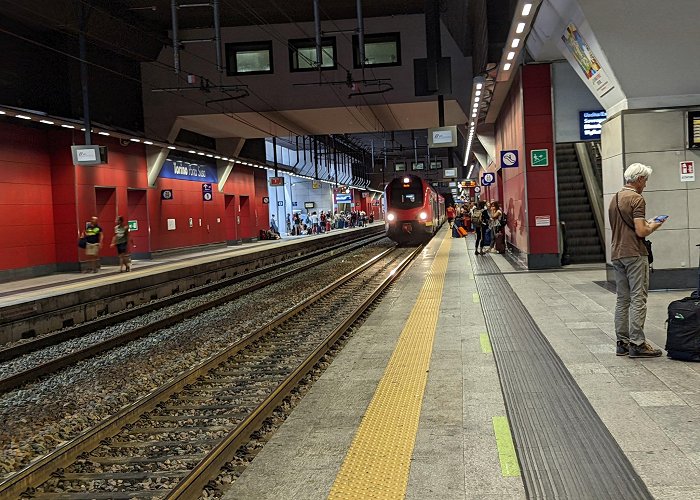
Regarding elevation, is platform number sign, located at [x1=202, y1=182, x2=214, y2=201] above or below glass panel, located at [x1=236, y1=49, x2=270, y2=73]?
below

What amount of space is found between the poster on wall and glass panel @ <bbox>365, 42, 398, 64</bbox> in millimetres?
12177

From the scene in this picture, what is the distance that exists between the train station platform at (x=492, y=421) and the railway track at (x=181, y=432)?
11.9 inches

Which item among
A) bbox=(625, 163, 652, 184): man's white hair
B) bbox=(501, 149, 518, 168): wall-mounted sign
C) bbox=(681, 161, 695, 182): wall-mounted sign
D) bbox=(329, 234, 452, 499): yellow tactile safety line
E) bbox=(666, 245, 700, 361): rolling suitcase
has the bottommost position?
bbox=(329, 234, 452, 499): yellow tactile safety line

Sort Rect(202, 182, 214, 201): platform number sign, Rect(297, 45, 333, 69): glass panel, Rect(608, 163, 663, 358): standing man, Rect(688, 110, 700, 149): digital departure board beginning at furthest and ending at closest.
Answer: Rect(202, 182, 214, 201): platform number sign < Rect(297, 45, 333, 69): glass panel < Rect(688, 110, 700, 149): digital departure board < Rect(608, 163, 663, 358): standing man

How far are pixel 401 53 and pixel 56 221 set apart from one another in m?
11.9

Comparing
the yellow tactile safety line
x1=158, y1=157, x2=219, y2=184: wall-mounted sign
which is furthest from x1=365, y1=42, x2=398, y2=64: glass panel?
the yellow tactile safety line

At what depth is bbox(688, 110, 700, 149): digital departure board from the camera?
973cm

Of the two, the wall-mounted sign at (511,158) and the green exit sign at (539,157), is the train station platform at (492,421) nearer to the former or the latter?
the green exit sign at (539,157)

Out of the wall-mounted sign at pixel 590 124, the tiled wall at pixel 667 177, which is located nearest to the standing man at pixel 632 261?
the tiled wall at pixel 667 177

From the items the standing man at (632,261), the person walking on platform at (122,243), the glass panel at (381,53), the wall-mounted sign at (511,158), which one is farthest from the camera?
the glass panel at (381,53)

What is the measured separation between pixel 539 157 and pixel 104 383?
10875mm

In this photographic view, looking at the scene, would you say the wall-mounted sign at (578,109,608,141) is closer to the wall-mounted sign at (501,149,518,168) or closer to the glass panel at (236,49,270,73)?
the wall-mounted sign at (501,149,518,168)

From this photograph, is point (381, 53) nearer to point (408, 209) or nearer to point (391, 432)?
point (408, 209)

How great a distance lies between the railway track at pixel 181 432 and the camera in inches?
166
